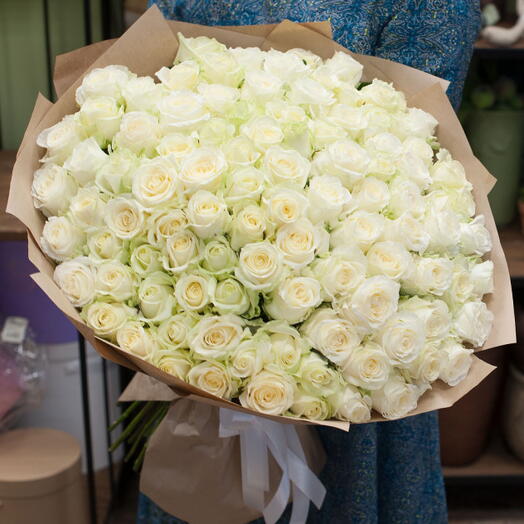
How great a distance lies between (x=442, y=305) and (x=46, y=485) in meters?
1.05

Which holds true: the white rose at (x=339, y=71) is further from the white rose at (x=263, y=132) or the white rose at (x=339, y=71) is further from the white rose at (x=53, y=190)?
the white rose at (x=53, y=190)

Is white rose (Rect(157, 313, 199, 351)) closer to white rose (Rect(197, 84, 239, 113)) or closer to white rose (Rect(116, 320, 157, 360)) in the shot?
white rose (Rect(116, 320, 157, 360))

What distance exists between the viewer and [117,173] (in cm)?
79

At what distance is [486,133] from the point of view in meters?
2.04

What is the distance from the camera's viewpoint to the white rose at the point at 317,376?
77 centimetres

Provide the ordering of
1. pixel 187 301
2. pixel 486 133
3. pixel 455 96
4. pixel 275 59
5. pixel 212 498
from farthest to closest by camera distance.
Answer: pixel 486 133 < pixel 455 96 < pixel 212 498 < pixel 275 59 < pixel 187 301

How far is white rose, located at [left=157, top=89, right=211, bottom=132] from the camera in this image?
81 cm

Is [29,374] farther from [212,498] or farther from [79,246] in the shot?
[79,246]

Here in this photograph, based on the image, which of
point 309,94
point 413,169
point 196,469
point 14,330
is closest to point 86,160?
point 309,94

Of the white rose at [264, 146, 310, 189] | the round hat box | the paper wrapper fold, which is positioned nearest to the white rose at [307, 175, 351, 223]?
the white rose at [264, 146, 310, 189]

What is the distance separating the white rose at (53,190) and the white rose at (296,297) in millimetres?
243

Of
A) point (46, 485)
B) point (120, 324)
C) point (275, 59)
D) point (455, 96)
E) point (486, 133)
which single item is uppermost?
point (275, 59)

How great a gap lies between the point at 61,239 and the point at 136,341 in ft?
0.44

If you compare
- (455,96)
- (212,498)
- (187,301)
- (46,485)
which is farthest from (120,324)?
(46,485)
